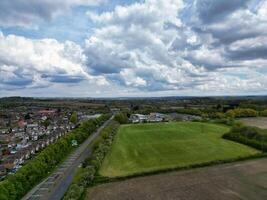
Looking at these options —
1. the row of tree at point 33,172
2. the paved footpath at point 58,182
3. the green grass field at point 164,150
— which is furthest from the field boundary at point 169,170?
the row of tree at point 33,172

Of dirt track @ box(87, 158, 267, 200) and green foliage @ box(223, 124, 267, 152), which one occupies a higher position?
green foliage @ box(223, 124, 267, 152)

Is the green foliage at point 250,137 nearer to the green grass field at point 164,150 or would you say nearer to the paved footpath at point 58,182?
the green grass field at point 164,150

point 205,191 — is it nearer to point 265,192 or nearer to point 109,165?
point 265,192

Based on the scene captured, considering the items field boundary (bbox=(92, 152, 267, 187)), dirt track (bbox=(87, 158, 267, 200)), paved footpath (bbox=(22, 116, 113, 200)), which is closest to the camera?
dirt track (bbox=(87, 158, 267, 200))

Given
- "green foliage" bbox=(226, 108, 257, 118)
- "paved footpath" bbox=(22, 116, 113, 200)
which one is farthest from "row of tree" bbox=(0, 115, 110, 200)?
"green foliage" bbox=(226, 108, 257, 118)

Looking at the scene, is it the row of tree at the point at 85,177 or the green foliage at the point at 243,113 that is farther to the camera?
the green foliage at the point at 243,113

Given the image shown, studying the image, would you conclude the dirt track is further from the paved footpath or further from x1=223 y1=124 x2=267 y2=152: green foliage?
x1=223 y1=124 x2=267 y2=152: green foliage

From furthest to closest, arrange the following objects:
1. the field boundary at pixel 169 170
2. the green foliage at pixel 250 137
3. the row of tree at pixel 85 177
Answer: the green foliage at pixel 250 137
the field boundary at pixel 169 170
the row of tree at pixel 85 177
